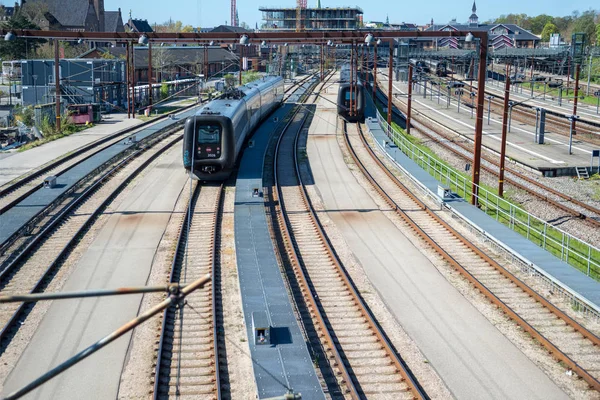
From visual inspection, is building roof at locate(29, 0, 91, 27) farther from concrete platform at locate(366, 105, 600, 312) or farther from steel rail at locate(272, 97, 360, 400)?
concrete platform at locate(366, 105, 600, 312)

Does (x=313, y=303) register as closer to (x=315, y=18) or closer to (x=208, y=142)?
(x=208, y=142)

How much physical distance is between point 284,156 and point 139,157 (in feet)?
21.6

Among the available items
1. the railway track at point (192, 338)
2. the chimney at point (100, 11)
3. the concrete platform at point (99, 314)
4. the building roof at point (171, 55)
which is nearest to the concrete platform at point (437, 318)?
the railway track at point (192, 338)

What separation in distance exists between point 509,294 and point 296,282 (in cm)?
457

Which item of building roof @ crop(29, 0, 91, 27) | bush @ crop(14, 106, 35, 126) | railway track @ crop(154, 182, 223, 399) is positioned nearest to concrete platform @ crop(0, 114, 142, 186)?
bush @ crop(14, 106, 35, 126)

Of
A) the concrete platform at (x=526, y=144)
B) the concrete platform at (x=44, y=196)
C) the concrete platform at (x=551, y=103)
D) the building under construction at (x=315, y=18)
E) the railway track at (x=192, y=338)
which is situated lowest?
the railway track at (x=192, y=338)

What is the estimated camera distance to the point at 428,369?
11.9 meters

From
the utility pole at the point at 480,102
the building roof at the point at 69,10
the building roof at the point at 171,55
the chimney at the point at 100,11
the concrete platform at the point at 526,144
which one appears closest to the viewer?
the utility pole at the point at 480,102

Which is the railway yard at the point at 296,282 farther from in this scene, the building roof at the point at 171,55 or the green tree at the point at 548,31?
the green tree at the point at 548,31

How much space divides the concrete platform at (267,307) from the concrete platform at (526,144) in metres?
14.3

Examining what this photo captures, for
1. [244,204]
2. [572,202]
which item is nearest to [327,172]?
[244,204]

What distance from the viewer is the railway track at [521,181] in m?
23.8

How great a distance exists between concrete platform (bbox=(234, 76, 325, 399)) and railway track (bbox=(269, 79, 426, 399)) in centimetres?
56

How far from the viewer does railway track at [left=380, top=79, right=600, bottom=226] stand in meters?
23.8
